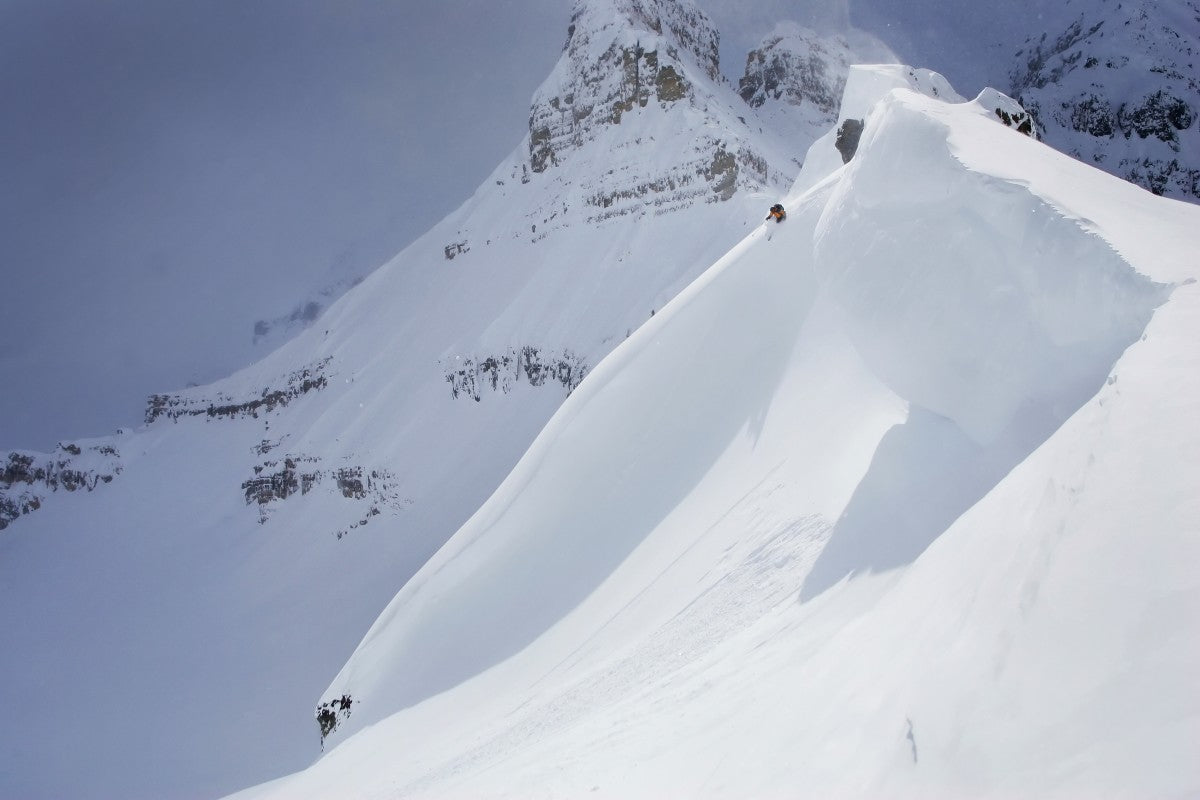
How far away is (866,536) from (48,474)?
105202 mm

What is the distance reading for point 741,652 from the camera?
7.18m

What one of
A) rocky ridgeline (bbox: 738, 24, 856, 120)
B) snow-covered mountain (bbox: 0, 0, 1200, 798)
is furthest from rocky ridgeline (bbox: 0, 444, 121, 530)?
rocky ridgeline (bbox: 738, 24, 856, 120)

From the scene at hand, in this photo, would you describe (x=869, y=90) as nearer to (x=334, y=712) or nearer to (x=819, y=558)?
(x=819, y=558)

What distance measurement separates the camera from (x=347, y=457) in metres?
53.1

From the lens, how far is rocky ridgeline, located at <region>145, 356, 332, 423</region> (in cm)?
6775

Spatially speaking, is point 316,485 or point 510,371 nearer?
point 510,371

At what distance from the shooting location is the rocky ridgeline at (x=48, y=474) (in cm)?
8050

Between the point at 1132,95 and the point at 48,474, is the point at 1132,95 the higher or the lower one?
the lower one

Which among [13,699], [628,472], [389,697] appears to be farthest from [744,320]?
[13,699]

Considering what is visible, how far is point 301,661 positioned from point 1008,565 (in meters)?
40.3

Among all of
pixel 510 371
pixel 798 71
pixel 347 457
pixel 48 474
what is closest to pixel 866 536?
pixel 510 371

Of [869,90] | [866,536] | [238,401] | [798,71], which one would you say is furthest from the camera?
[798,71]

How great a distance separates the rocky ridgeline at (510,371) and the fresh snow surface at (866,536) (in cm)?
2891

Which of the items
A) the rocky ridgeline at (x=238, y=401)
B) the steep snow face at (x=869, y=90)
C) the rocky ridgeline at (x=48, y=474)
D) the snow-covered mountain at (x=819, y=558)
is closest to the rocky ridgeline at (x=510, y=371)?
the snow-covered mountain at (x=819, y=558)
